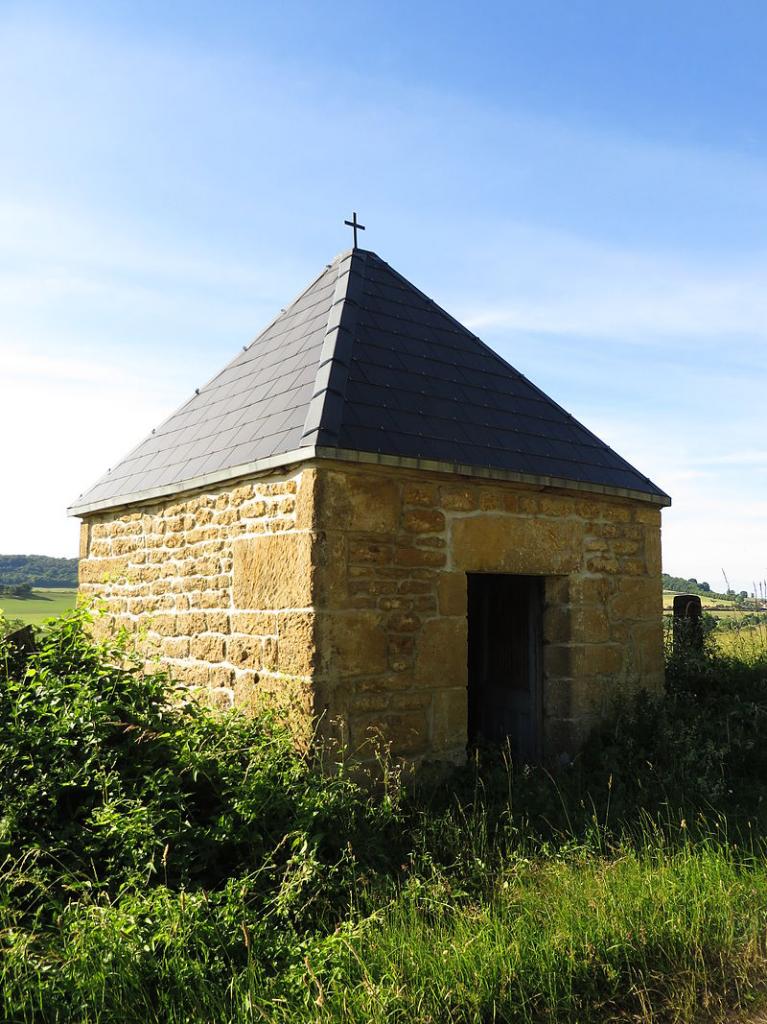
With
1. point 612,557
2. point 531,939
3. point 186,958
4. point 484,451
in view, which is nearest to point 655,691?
point 612,557

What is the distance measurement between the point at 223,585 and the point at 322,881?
2.65m

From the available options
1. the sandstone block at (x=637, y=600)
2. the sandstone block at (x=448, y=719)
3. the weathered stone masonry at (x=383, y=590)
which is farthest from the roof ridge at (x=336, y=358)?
the sandstone block at (x=637, y=600)

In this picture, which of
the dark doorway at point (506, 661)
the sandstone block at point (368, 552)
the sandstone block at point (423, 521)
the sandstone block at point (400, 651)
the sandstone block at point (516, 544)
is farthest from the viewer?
the dark doorway at point (506, 661)

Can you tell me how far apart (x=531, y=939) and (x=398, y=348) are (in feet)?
15.1

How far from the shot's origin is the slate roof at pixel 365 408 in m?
5.73

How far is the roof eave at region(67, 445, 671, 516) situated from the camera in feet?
17.4

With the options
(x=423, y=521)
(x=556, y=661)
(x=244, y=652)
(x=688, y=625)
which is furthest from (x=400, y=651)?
(x=688, y=625)

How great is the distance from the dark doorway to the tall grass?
3.77 ft

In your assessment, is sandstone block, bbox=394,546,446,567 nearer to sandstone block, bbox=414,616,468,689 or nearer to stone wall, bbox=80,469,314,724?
sandstone block, bbox=414,616,468,689

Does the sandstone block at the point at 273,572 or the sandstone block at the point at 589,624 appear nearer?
the sandstone block at the point at 273,572

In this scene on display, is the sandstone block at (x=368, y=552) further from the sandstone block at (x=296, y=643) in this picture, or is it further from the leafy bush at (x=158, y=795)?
the leafy bush at (x=158, y=795)

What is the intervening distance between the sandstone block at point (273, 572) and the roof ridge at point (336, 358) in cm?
72

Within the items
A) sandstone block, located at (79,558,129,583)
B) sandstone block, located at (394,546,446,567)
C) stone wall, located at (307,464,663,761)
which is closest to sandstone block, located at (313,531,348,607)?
stone wall, located at (307,464,663,761)

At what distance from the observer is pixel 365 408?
5.77m
